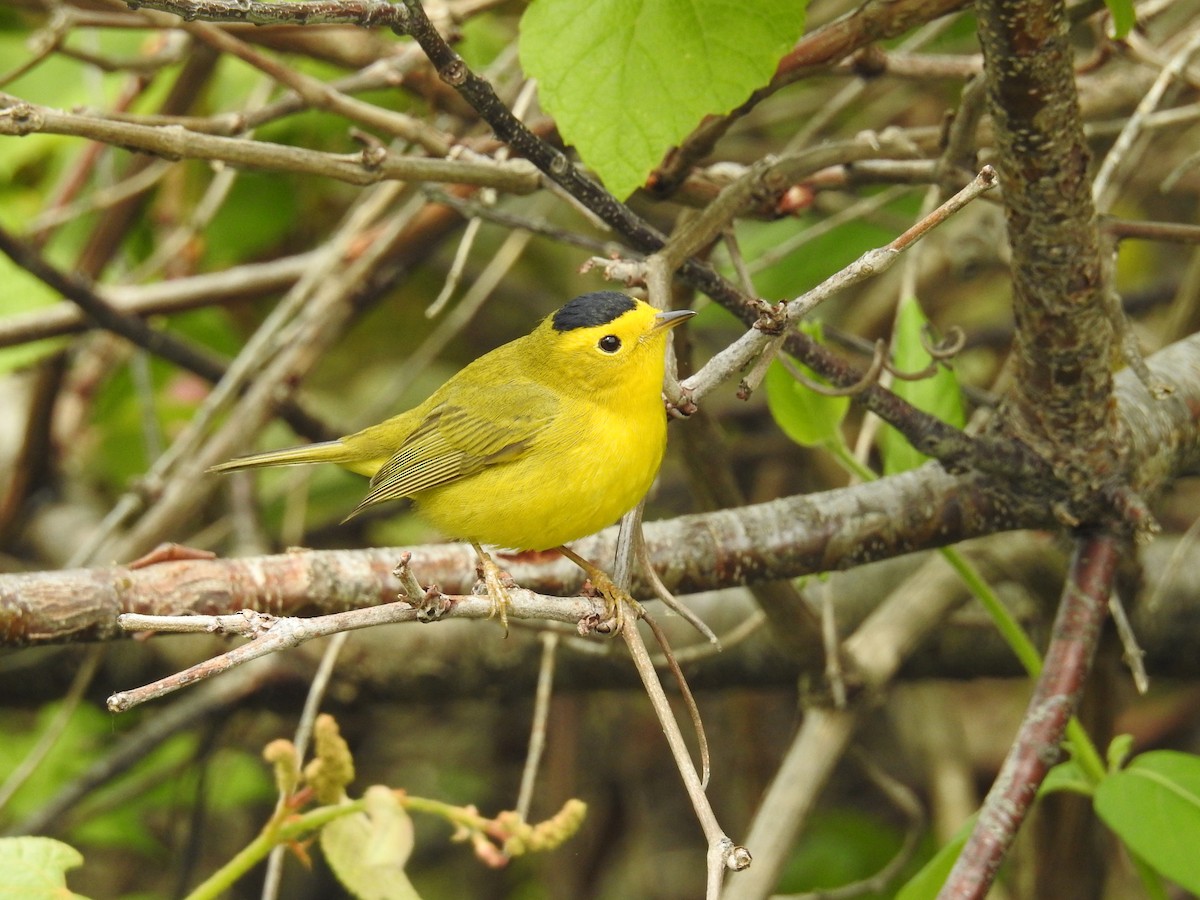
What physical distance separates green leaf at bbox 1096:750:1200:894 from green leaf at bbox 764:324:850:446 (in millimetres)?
734

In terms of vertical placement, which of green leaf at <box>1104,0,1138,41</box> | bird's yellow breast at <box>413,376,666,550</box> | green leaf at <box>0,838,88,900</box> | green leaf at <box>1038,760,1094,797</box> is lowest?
green leaf at <box>0,838,88,900</box>

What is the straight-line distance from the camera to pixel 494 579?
2125 mm

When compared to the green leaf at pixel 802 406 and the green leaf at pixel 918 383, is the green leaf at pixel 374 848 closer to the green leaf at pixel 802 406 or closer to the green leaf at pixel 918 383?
the green leaf at pixel 802 406

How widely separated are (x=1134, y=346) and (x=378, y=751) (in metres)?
3.32

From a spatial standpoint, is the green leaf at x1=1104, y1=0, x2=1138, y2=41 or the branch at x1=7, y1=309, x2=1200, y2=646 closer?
the green leaf at x1=1104, y1=0, x2=1138, y2=41

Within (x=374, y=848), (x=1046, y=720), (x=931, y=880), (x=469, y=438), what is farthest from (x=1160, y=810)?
(x=469, y=438)

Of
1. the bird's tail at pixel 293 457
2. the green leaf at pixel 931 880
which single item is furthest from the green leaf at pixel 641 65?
the bird's tail at pixel 293 457

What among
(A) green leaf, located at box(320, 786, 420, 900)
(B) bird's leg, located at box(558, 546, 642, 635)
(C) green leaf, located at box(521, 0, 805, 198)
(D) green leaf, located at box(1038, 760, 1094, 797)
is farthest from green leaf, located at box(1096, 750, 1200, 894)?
(C) green leaf, located at box(521, 0, 805, 198)

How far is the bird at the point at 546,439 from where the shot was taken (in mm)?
2314

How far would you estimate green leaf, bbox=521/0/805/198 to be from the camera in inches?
75.1

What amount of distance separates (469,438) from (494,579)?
660mm

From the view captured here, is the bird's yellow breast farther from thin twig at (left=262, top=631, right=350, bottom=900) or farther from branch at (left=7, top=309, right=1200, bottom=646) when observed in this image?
thin twig at (left=262, top=631, right=350, bottom=900)

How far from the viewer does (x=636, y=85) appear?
194 cm

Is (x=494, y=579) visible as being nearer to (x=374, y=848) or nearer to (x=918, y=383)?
(x=374, y=848)
